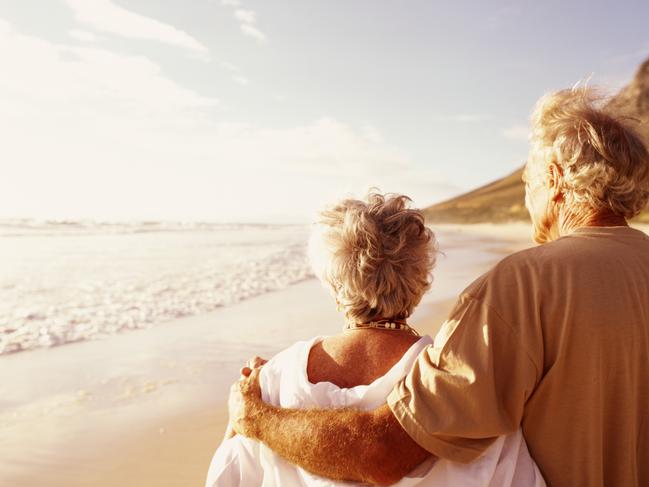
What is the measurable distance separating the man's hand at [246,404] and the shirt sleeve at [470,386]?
61 centimetres

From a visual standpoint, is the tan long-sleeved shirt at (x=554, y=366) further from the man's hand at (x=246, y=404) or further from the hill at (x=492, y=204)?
the hill at (x=492, y=204)

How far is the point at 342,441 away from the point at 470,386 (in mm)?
460

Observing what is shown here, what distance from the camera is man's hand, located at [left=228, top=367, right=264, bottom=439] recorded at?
81.3 inches

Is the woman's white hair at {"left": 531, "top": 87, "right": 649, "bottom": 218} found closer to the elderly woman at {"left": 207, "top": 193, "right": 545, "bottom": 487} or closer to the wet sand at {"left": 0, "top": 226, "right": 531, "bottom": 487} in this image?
the elderly woman at {"left": 207, "top": 193, "right": 545, "bottom": 487}

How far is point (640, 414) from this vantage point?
169cm

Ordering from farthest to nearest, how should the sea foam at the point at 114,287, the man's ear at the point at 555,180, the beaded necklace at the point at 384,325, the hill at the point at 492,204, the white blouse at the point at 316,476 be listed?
the hill at the point at 492,204 < the sea foam at the point at 114,287 < the beaded necklace at the point at 384,325 < the man's ear at the point at 555,180 < the white blouse at the point at 316,476

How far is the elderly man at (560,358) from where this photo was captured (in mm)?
1589

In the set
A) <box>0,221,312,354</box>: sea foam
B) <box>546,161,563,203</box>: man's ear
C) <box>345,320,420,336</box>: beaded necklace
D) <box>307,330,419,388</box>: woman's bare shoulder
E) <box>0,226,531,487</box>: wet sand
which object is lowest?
<box>0,226,531,487</box>: wet sand

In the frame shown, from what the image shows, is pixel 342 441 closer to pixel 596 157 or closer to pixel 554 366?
pixel 554 366

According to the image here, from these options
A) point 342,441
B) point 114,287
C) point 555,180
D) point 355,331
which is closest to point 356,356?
point 355,331

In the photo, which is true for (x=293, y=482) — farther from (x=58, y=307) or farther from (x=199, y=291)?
(x=199, y=291)

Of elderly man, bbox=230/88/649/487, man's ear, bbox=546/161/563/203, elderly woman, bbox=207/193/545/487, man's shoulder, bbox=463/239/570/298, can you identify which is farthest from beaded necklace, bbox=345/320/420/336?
man's ear, bbox=546/161/563/203

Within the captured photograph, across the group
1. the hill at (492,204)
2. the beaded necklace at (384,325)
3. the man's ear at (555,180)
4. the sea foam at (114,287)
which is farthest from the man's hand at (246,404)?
the hill at (492,204)

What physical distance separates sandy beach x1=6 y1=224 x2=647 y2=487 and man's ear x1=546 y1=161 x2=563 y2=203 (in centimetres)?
243
